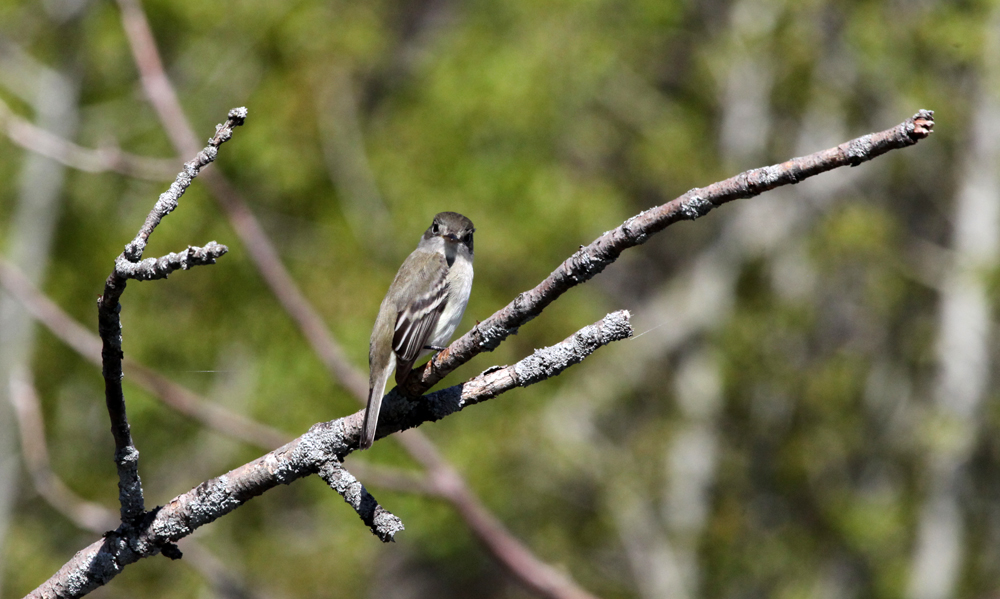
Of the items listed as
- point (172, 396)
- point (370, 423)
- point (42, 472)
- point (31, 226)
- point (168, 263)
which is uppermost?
point (31, 226)

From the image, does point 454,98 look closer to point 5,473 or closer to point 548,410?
point 548,410

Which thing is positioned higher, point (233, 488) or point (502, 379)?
point (502, 379)

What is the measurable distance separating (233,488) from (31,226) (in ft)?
34.5

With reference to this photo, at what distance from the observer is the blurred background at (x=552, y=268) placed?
1199 centimetres

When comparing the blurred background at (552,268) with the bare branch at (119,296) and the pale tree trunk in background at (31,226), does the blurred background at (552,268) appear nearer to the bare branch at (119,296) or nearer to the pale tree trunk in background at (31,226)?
the pale tree trunk in background at (31,226)

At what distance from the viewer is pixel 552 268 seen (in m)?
12.8

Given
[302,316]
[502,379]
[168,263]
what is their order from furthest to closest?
[302,316], [502,379], [168,263]

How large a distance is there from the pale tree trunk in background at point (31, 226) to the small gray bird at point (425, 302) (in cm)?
787

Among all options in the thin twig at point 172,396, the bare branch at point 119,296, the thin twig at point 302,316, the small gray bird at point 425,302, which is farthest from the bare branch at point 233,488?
the thin twig at point 172,396

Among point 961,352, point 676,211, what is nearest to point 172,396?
point 676,211

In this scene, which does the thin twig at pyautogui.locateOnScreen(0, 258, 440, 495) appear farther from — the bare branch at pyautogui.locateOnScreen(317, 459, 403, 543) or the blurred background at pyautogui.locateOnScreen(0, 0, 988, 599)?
the blurred background at pyautogui.locateOnScreen(0, 0, 988, 599)

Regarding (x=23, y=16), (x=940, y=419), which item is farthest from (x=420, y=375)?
(x=23, y=16)

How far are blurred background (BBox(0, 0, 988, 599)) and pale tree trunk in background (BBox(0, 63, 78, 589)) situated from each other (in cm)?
6

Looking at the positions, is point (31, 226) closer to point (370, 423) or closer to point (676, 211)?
point (370, 423)
